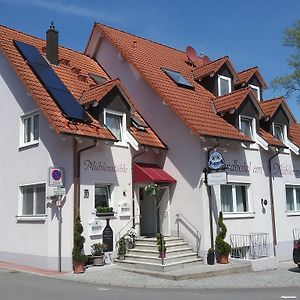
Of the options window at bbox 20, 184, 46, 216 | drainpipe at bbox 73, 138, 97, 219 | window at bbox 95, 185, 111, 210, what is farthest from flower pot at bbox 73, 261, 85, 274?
window at bbox 20, 184, 46, 216

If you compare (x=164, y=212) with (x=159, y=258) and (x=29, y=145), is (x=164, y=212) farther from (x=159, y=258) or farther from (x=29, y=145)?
(x=29, y=145)

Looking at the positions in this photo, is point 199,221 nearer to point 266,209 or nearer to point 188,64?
point 266,209

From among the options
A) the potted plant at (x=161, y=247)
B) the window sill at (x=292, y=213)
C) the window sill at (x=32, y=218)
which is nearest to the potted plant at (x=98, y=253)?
the potted plant at (x=161, y=247)

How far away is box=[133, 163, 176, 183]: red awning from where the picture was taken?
17.5m

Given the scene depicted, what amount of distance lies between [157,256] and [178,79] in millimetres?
8762

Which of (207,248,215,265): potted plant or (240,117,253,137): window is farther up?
(240,117,253,137): window

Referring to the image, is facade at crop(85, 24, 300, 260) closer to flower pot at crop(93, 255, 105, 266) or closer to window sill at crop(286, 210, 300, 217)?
window sill at crop(286, 210, 300, 217)

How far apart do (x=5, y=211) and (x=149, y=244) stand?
5.92 m

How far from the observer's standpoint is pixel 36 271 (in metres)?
15.4

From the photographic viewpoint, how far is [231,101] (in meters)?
20.0

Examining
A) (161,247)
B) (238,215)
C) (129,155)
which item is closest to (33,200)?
(129,155)

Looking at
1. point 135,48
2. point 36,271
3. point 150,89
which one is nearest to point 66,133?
point 36,271

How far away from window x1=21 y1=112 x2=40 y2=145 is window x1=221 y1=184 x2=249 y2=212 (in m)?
7.72

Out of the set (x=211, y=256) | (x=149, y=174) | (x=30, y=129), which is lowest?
(x=211, y=256)
